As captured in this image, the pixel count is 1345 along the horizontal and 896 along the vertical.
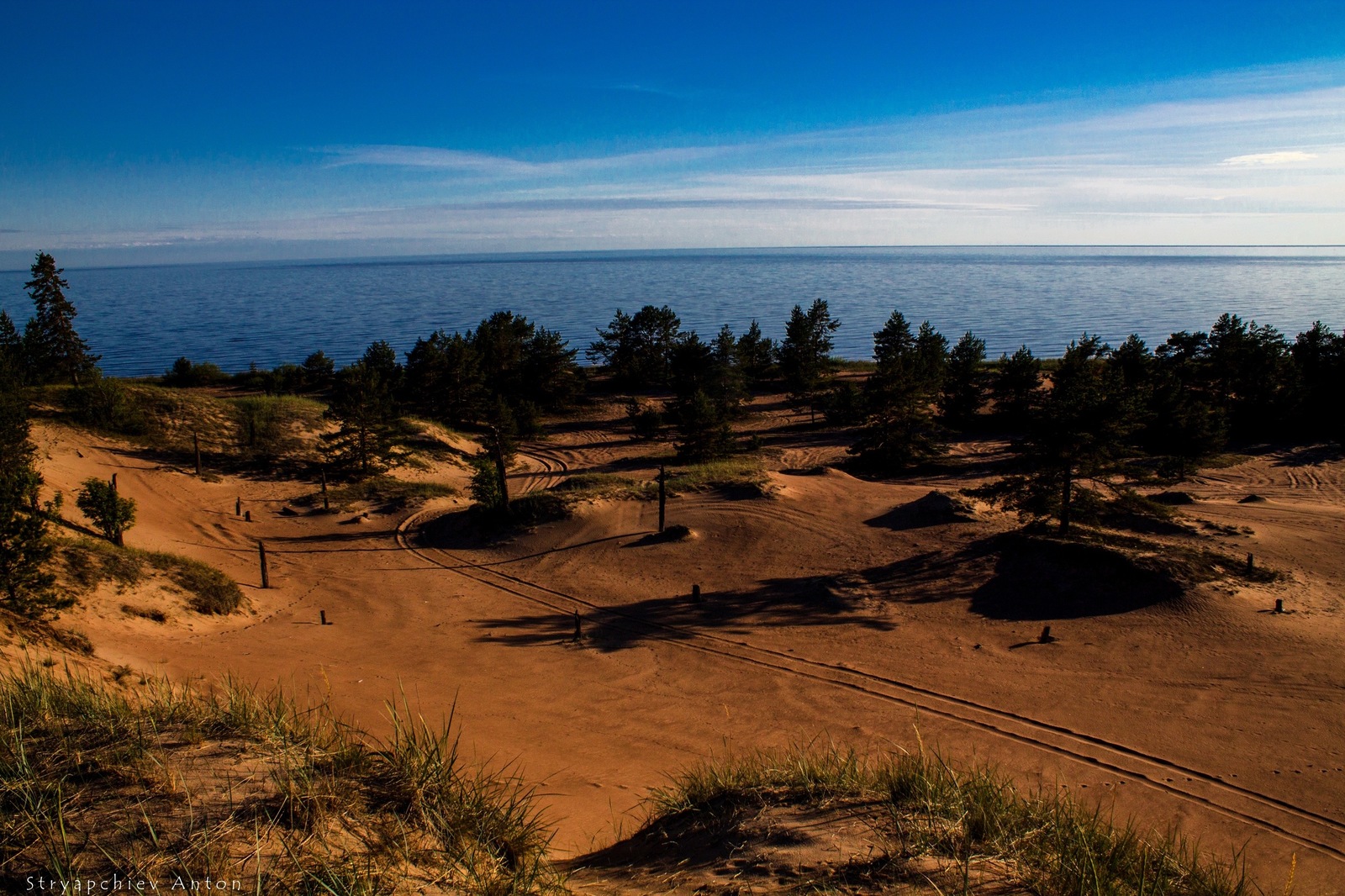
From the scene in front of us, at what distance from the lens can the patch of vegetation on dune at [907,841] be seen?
5539 millimetres

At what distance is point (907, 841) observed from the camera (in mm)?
5957

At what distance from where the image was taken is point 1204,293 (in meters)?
147

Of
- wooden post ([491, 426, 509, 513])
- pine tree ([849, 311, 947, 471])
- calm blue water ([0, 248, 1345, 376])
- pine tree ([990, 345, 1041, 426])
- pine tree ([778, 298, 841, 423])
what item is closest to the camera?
wooden post ([491, 426, 509, 513])

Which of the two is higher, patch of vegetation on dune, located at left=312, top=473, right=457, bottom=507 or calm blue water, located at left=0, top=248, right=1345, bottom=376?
calm blue water, located at left=0, top=248, right=1345, bottom=376

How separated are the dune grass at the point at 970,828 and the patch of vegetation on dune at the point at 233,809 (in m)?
2.21

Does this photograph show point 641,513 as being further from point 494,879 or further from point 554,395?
point 554,395

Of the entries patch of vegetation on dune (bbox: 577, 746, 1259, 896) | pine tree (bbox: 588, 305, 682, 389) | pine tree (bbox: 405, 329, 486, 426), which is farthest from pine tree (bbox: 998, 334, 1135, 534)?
pine tree (bbox: 588, 305, 682, 389)

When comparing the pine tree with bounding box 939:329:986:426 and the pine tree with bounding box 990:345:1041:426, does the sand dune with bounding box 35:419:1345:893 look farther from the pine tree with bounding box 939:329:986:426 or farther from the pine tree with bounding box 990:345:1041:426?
the pine tree with bounding box 939:329:986:426

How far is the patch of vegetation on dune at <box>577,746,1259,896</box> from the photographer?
5539 millimetres

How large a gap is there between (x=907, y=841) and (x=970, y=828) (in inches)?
26.9

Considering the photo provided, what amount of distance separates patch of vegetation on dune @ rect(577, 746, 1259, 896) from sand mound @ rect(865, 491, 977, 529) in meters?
19.0

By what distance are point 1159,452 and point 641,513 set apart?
99.3 feet

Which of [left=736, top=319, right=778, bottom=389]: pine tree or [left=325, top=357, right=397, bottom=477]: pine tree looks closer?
[left=325, top=357, right=397, bottom=477]: pine tree

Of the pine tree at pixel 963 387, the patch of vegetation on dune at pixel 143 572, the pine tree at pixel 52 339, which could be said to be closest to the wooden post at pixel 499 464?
the patch of vegetation on dune at pixel 143 572
